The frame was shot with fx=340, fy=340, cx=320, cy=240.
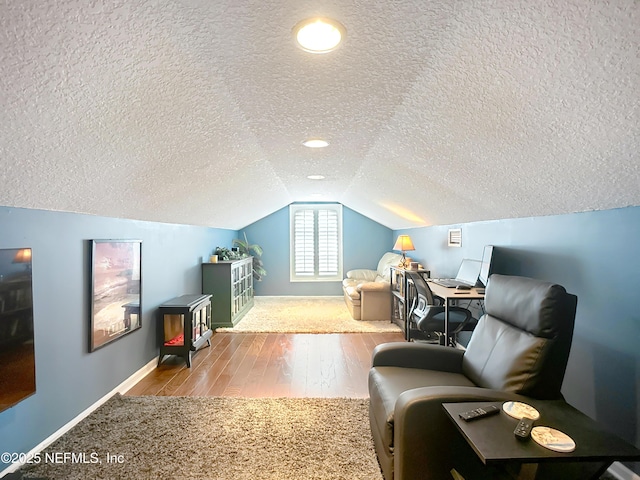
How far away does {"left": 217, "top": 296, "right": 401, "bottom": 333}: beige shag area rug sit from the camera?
497 centimetres

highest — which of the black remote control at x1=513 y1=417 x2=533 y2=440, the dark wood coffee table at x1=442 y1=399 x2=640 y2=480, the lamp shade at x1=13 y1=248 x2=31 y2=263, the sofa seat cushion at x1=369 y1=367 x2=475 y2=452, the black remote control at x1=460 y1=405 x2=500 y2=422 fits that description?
the lamp shade at x1=13 y1=248 x2=31 y2=263

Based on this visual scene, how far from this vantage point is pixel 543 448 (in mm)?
1185

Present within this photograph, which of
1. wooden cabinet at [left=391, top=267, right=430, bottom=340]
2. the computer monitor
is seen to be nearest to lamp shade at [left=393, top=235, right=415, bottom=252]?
wooden cabinet at [left=391, top=267, right=430, bottom=340]

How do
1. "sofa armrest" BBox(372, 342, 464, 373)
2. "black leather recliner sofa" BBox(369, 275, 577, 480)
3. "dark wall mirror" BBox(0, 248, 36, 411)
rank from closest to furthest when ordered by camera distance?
"black leather recliner sofa" BBox(369, 275, 577, 480) → "dark wall mirror" BBox(0, 248, 36, 411) → "sofa armrest" BBox(372, 342, 464, 373)

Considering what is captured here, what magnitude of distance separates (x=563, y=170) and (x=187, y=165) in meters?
2.41

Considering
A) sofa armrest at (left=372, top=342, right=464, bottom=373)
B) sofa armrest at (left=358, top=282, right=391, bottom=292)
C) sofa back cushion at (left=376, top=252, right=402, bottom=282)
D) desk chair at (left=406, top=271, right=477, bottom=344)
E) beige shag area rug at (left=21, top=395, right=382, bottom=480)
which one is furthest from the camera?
sofa back cushion at (left=376, top=252, right=402, bottom=282)

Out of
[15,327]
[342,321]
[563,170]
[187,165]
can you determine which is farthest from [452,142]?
[342,321]

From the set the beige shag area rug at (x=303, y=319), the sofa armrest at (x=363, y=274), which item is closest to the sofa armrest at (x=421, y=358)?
the beige shag area rug at (x=303, y=319)

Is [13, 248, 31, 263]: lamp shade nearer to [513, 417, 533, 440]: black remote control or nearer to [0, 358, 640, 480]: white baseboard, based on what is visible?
[0, 358, 640, 480]: white baseboard

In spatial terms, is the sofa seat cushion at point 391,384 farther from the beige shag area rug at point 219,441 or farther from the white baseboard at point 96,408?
the white baseboard at point 96,408

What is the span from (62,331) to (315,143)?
2.26m

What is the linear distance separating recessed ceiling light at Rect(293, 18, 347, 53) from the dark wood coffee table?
1557 mm

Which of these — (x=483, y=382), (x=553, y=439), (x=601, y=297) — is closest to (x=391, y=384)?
(x=483, y=382)

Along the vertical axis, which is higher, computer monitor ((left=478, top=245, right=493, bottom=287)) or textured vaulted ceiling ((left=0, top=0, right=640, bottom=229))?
textured vaulted ceiling ((left=0, top=0, right=640, bottom=229))
